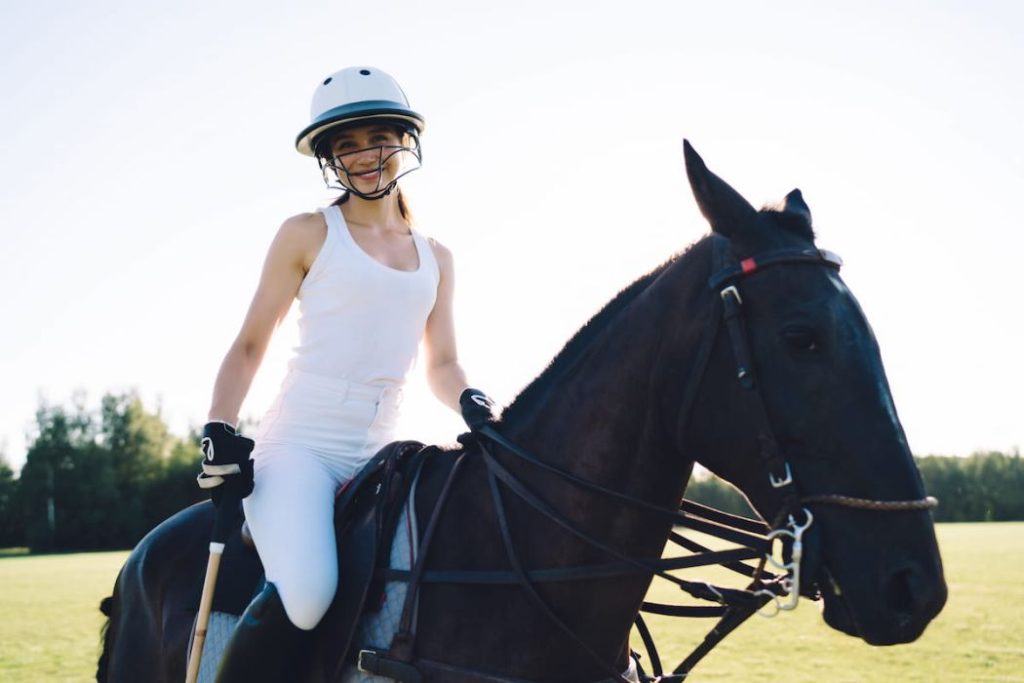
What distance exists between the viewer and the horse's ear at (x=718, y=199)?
2.64 metres

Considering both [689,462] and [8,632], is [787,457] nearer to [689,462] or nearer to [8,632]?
[689,462]

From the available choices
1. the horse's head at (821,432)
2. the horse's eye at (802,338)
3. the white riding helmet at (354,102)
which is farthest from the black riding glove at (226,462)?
the horse's eye at (802,338)

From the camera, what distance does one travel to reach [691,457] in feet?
8.81

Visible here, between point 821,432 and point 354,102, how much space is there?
2.42m

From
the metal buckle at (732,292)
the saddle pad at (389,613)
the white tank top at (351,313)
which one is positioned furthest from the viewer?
the white tank top at (351,313)

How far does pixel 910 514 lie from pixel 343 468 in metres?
2.15

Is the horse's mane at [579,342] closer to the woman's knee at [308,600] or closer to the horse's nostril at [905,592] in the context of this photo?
the woman's knee at [308,600]

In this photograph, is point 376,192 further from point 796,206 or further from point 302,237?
point 796,206

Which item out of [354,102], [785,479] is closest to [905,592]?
[785,479]

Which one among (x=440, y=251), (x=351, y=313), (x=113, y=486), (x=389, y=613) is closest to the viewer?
(x=389, y=613)

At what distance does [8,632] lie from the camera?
50.6 ft

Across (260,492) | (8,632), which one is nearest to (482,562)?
(260,492)

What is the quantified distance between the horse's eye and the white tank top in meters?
1.77

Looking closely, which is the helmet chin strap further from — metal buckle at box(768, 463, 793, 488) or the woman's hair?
metal buckle at box(768, 463, 793, 488)
